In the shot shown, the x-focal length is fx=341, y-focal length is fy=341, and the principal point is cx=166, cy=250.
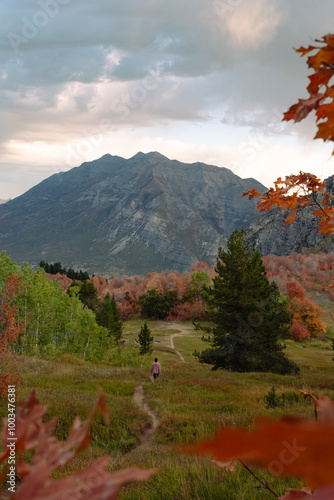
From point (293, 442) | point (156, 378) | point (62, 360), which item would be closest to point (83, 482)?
point (293, 442)

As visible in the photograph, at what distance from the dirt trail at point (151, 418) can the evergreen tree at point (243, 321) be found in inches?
354

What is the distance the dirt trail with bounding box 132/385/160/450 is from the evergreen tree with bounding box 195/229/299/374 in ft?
29.5

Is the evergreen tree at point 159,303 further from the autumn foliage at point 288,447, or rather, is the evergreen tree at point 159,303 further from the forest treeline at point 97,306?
the autumn foliage at point 288,447

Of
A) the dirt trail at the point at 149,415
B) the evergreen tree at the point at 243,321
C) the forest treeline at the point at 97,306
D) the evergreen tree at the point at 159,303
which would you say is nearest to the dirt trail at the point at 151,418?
the dirt trail at the point at 149,415

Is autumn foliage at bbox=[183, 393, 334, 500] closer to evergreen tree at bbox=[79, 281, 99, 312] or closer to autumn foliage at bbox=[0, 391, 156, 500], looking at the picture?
autumn foliage at bbox=[0, 391, 156, 500]

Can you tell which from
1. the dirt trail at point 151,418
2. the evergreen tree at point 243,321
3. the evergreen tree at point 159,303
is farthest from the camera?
the evergreen tree at point 159,303

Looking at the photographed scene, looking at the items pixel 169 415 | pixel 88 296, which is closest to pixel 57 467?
pixel 169 415

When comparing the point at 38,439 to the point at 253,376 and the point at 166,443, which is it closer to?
the point at 166,443

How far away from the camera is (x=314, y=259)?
113438mm

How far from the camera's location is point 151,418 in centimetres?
953

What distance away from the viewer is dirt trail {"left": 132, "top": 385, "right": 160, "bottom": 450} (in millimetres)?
7773

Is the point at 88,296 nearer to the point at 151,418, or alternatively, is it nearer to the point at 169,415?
the point at 151,418

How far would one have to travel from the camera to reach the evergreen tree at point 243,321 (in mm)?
21344

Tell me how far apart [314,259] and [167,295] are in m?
60.7
